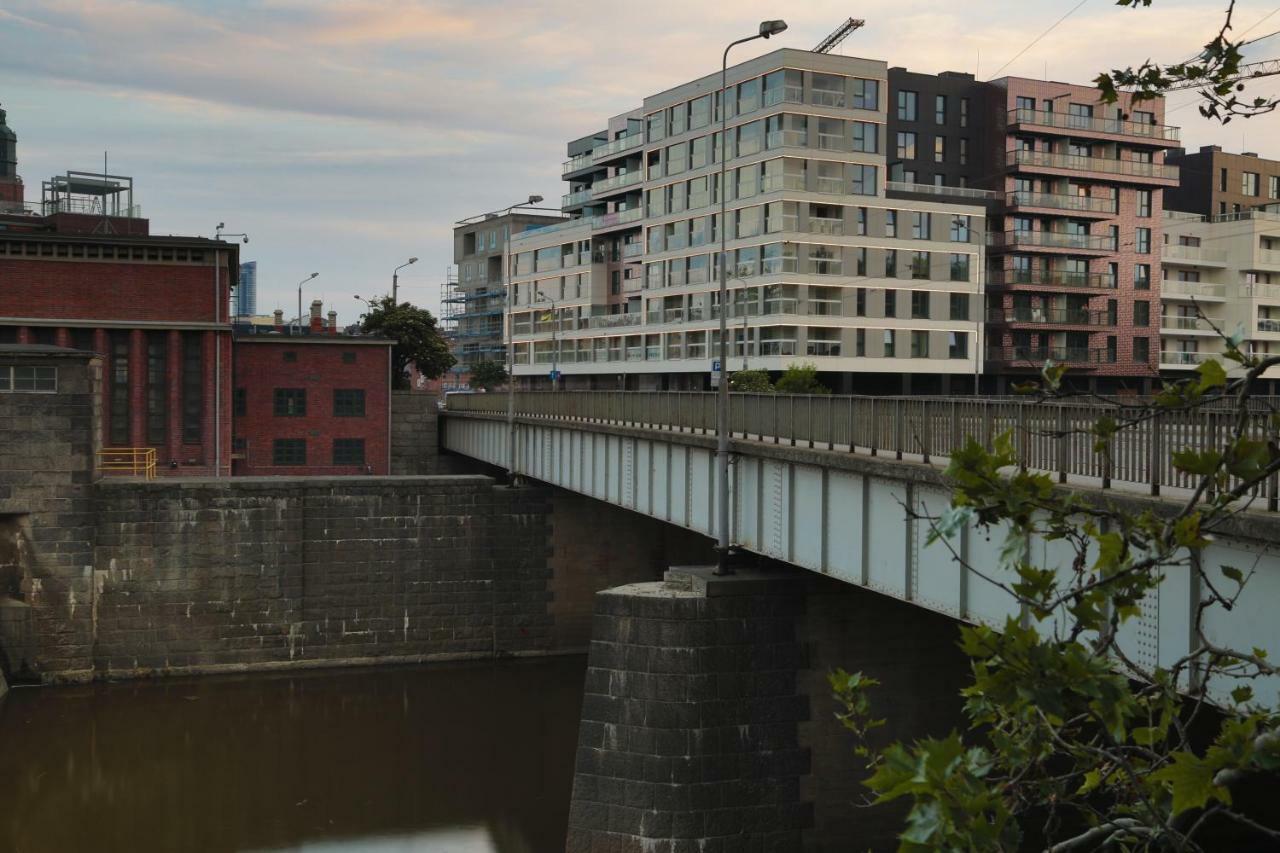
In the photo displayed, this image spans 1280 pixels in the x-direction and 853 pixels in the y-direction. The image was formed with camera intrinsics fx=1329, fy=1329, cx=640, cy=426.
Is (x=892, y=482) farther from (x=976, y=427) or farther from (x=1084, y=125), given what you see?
(x=1084, y=125)

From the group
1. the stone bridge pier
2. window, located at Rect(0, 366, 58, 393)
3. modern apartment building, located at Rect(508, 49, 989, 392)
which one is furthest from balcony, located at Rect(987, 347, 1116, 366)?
the stone bridge pier

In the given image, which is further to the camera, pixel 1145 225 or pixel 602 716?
pixel 1145 225

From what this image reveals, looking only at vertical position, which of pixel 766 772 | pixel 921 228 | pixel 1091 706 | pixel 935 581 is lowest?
pixel 766 772

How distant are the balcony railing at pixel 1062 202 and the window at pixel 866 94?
11.0 m

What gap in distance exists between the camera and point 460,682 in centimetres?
4034

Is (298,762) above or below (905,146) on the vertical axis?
below

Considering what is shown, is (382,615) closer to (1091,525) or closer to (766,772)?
(766,772)

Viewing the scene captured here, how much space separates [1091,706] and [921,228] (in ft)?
218

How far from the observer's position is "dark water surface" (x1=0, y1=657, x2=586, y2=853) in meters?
28.3

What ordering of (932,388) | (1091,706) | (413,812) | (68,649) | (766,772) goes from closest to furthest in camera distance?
(1091,706)
(766,772)
(413,812)
(68,649)
(932,388)

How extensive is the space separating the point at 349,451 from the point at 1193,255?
54.5m

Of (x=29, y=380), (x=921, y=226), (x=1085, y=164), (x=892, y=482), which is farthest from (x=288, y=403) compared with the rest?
(x=1085, y=164)

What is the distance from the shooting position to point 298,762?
33000 millimetres

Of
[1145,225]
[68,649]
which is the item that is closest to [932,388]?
[1145,225]
